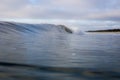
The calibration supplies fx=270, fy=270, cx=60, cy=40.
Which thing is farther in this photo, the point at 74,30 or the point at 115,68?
the point at 74,30

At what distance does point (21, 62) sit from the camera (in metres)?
2.70

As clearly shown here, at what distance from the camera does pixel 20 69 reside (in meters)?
2.32

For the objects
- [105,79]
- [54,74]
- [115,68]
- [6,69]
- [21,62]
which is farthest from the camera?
[21,62]

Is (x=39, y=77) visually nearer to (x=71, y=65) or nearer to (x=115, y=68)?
(x=71, y=65)

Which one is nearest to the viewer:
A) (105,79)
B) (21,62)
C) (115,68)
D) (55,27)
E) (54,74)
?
(105,79)

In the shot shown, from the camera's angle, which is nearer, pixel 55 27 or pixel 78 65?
pixel 78 65

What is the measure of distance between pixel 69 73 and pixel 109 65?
57 cm

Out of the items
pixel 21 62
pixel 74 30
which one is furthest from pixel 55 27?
pixel 21 62

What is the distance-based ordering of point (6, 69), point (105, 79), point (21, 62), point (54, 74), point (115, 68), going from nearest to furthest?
point (105, 79) < point (54, 74) < point (6, 69) < point (115, 68) < point (21, 62)

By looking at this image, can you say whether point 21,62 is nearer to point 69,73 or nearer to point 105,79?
point 69,73

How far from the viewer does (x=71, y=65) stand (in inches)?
102

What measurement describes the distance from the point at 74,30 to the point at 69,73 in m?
12.4

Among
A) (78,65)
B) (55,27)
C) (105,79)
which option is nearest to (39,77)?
(105,79)

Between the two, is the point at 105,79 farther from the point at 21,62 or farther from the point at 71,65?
the point at 21,62
